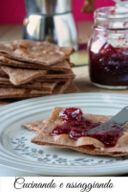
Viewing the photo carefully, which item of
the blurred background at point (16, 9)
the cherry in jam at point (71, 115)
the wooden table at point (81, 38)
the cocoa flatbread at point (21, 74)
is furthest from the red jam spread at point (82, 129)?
the blurred background at point (16, 9)

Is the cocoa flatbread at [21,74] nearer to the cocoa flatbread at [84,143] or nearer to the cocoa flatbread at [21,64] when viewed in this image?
the cocoa flatbread at [21,64]

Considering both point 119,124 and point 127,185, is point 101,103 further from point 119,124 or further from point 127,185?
point 127,185

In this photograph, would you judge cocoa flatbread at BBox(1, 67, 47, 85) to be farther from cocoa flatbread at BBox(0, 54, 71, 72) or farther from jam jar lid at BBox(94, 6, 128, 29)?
jam jar lid at BBox(94, 6, 128, 29)

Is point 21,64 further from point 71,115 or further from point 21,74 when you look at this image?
point 71,115

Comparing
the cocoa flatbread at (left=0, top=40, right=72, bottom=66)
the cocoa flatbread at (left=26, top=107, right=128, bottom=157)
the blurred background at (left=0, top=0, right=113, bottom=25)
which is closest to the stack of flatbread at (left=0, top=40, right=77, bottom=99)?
the cocoa flatbread at (left=0, top=40, right=72, bottom=66)

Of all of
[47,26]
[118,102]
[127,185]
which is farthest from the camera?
[47,26]

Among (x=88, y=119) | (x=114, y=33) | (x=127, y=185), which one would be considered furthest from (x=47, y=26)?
(x=127, y=185)
